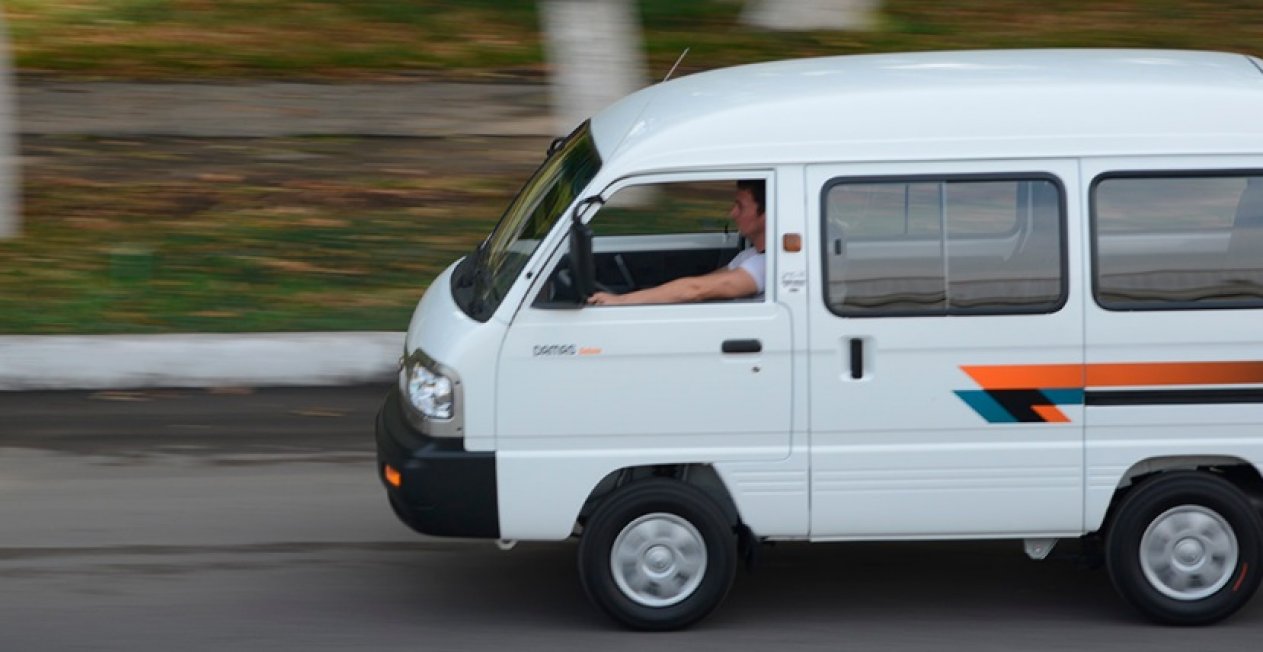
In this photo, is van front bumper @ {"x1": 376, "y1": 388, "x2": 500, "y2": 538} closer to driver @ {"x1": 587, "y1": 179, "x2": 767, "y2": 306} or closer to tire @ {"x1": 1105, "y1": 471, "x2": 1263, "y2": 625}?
driver @ {"x1": 587, "y1": 179, "x2": 767, "y2": 306}

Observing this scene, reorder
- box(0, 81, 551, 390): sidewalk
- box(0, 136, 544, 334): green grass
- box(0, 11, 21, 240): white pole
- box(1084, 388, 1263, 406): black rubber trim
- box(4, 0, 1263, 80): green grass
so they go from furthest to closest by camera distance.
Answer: box(4, 0, 1263, 80): green grass → box(0, 81, 551, 390): sidewalk → box(0, 11, 21, 240): white pole → box(0, 136, 544, 334): green grass → box(1084, 388, 1263, 406): black rubber trim

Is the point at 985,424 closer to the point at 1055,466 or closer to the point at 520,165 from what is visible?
the point at 1055,466

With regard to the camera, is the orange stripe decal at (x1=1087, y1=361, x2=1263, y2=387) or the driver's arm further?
the driver's arm

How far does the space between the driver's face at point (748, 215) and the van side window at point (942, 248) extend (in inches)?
11.6

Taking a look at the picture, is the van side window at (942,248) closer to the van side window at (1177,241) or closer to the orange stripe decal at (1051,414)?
the van side window at (1177,241)

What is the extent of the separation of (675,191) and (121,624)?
8.33ft

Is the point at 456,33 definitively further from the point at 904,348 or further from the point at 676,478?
the point at 904,348

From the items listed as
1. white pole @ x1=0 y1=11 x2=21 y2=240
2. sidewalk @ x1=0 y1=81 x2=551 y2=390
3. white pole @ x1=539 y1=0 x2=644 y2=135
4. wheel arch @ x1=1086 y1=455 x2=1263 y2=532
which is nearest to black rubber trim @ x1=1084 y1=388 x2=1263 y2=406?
wheel arch @ x1=1086 y1=455 x2=1263 y2=532

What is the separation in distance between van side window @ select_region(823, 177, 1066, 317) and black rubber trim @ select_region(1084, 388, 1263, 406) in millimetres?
347

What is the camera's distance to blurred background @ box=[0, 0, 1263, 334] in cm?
1114

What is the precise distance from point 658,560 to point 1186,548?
1820mm

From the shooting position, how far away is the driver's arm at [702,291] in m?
6.14

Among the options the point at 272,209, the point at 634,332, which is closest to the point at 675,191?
the point at 634,332

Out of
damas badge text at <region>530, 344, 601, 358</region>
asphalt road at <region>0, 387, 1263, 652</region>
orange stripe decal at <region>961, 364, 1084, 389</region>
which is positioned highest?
damas badge text at <region>530, 344, 601, 358</region>
